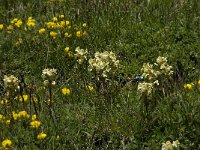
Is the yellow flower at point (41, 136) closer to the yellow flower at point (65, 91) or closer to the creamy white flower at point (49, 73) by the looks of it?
the creamy white flower at point (49, 73)

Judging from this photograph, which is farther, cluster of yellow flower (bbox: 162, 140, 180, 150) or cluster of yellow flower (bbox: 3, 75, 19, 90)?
cluster of yellow flower (bbox: 3, 75, 19, 90)

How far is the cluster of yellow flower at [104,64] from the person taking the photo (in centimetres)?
394

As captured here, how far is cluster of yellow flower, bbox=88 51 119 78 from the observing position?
3.94 meters

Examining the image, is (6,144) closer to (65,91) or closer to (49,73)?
(49,73)

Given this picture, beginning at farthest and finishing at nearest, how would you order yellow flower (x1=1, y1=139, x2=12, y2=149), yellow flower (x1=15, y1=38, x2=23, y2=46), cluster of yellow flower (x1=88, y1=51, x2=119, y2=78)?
1. yellow flower (x1=15, y1=38, x2=23, y2=46)
2. cluster of yellow flower (x1=88, y1=51, x2=119, y2=78)
3. yellow flower (x1=1, y1=139, x2=12, y2=149)

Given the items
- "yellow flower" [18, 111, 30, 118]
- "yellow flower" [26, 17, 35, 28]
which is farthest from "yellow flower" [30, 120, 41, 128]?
"yellow flower" [26, 17, 35, 28]

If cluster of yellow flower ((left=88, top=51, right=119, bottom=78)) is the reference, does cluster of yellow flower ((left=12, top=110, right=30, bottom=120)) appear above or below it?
below

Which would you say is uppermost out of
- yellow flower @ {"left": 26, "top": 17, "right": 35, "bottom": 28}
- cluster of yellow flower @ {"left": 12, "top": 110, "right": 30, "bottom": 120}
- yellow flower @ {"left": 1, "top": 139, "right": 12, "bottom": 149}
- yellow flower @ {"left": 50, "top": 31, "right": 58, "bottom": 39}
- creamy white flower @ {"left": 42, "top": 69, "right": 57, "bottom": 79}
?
creamy white flower @ {"left": 42, "top": 69, "right": 57, "bottom": 79}

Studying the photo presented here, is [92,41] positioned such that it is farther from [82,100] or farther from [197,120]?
[197,120]

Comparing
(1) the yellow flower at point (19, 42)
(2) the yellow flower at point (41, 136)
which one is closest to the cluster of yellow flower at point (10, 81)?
(2) the yellow flower at point (41, 136)

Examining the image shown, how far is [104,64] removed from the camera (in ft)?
13.0

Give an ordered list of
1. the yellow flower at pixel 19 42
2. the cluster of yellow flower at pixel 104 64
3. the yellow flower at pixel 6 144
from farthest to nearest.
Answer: the yellow flower at pixel 19 42 < the cluster of yellow flower at pixel 104 64 < the yellow flower at pixel 6 144

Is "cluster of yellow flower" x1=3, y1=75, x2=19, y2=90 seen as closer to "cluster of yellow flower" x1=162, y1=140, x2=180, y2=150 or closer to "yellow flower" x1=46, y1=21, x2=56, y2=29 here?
"cluster of yellow flower" x1=162, y1=140, x2=180, y2=150

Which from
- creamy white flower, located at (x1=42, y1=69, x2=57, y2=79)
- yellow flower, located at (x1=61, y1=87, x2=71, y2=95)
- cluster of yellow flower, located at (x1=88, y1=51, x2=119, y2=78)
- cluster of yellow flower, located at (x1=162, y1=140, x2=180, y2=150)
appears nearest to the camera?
cluster of yellow flower, located at (x1=162, y1=140, x2=180, y2=150)
